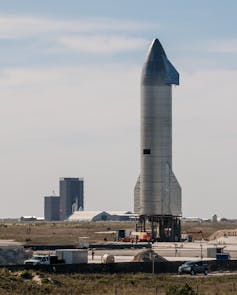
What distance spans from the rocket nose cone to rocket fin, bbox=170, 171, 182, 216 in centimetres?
1530

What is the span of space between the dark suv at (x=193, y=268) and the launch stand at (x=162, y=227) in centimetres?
5663

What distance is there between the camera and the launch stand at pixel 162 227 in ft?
457

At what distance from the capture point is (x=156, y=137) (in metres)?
137

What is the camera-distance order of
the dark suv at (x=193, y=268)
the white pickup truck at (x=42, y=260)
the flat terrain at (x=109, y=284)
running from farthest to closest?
1. the dark suv at (x=193, y=268)
2. the white pickup truck at (x=42, y=260)
3. the flat terrain at (x=109, y=284)

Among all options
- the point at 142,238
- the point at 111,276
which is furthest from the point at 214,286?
the point at 142,238

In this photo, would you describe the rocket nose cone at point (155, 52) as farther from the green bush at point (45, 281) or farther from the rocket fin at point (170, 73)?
the green bush at point (45, 281)

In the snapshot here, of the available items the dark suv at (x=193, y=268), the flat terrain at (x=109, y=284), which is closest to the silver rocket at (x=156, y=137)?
the dark suv at (x=193, y=268)

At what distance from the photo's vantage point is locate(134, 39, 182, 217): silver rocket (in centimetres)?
13650

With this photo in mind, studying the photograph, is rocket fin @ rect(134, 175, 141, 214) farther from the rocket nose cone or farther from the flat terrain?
the flat terrain

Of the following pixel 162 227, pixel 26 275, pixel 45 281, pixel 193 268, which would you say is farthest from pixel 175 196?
pixel 45 281

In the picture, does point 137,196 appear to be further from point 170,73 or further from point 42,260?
point 42,260

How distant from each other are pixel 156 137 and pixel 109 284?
227ft

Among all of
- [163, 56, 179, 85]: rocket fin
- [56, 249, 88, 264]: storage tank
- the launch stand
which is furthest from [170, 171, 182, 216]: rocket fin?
[56, 249, 88, 264]: storage tank

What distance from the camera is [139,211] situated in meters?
141
